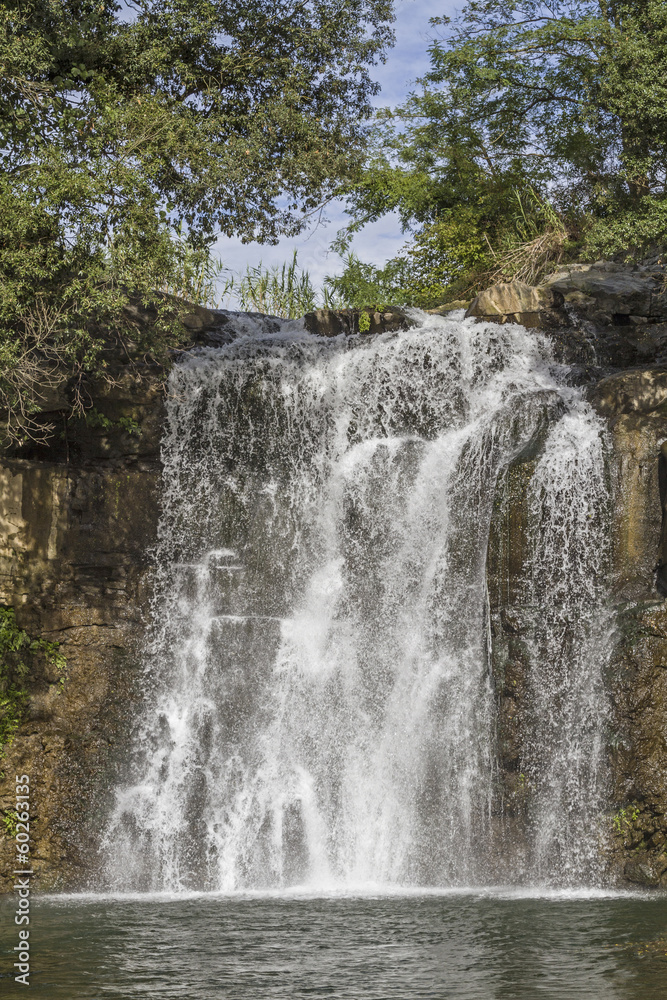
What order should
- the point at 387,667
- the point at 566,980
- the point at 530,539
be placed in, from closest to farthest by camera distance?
1. the point at 566,980
2. the point at 530,539
3. the point at 387,667

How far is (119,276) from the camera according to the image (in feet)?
46.1

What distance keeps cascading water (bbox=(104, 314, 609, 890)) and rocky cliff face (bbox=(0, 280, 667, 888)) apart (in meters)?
0.31

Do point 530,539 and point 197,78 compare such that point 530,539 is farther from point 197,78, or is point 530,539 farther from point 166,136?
point 197,78

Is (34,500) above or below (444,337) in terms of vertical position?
below

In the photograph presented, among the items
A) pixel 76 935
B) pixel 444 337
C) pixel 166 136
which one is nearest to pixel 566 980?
pixel 76 935

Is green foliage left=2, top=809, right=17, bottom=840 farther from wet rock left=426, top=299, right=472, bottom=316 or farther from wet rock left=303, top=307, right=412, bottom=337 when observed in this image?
wet rock left=426, top=299, right=472, bottom=316

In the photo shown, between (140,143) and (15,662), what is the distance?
757cm

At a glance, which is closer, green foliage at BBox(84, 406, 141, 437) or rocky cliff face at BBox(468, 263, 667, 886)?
rocky cliff face at BBox(468, 263, 667, 886)

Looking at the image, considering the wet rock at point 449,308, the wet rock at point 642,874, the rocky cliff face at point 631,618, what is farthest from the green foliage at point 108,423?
the wet rock at point 642,874

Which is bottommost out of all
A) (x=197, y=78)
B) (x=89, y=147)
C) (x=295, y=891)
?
(x=295, y=891)

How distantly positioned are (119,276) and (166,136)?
8.87 feet

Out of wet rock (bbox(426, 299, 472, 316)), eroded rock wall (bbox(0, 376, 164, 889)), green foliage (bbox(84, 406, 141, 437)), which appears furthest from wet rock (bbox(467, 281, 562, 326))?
eroded rock wall (bbox(0, 376, 164, 889))

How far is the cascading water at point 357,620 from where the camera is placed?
1330 cm

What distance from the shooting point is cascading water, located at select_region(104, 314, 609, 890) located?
13.3 m
